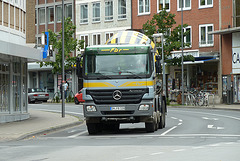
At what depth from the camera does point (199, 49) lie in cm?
5212

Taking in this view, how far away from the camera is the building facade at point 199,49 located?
166ft

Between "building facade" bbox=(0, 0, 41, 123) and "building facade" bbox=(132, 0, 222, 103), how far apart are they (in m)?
23.0

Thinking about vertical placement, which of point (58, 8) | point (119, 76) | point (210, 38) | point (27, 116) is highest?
point (58, 8)

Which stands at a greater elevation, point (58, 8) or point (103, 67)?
point (58, 8)

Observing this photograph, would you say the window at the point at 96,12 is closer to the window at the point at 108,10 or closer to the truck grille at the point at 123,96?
the window at the point at 108,10

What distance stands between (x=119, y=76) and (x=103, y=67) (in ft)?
2.02

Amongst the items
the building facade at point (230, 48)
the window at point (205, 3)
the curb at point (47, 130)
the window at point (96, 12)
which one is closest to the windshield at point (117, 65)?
the curb at point (47, 130)

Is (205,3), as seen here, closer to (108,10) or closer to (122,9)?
(122,9)

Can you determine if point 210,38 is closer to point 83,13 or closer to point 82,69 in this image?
point 83,13

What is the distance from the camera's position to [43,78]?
6856 centimetres

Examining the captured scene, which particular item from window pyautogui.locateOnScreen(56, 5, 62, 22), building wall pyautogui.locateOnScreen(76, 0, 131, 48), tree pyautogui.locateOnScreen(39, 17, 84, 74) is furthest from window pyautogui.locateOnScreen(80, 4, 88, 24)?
tree pyautogui.locateOnScreen(39, 17, 84, 74)

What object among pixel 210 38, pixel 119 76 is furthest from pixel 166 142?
pixel 210 38

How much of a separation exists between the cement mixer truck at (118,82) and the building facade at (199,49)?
31.3 meters

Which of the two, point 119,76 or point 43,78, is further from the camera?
point 43,78
